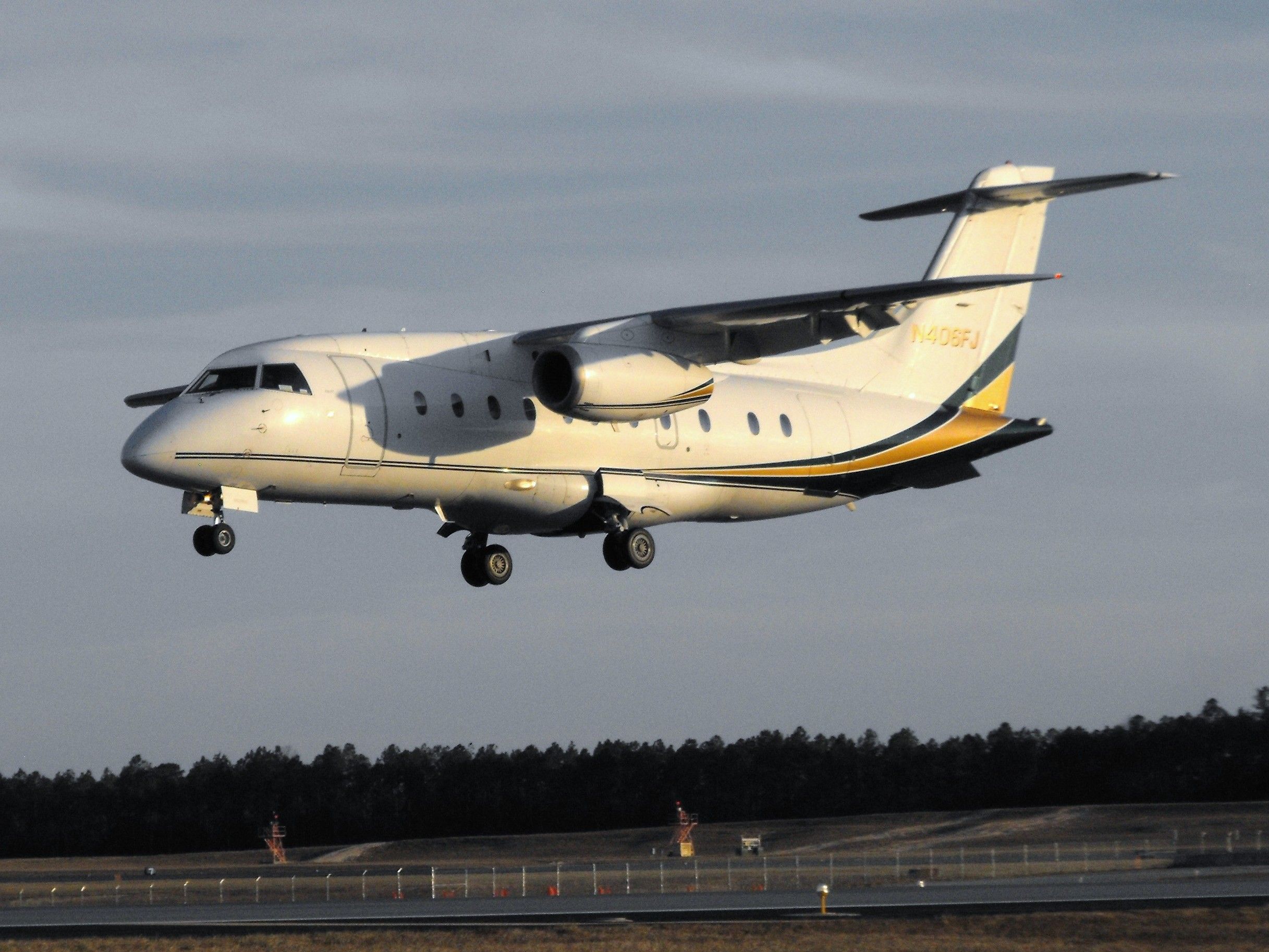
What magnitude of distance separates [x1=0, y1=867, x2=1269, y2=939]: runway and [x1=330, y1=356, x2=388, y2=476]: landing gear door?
9736 mm

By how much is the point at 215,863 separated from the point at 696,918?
4492 cm

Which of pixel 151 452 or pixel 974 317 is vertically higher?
pixel 974 317

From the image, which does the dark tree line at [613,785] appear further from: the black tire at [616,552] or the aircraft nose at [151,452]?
the aircraft nose at [151,452]

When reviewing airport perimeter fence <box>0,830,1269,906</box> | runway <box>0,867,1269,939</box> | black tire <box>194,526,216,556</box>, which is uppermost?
black tire <box>194,526,216,556</box>

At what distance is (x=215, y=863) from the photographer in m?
73.1

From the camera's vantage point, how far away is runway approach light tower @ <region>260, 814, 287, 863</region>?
237 ft

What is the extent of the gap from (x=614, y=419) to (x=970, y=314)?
417 inches

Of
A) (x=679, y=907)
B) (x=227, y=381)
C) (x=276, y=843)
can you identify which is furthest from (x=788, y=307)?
(x=276, y=843)

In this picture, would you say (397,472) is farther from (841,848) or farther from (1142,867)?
(841,848)

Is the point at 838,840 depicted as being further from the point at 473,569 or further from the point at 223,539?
the point at 223,539

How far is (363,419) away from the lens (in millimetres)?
26891

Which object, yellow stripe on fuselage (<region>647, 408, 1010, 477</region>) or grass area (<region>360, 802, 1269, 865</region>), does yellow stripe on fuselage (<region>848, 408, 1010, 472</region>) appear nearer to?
yellow stripe on fuselage (<region>647, 408, 1010, 477</region>)

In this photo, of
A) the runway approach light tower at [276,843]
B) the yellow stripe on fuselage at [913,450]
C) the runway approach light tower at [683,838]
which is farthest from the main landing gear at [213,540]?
the runway approach light tower at [276,843]

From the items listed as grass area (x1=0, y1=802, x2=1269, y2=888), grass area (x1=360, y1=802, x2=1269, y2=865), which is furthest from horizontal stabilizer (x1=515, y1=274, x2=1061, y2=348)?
grass area (x1=360, y1=802, x2=1269, y2=865)
